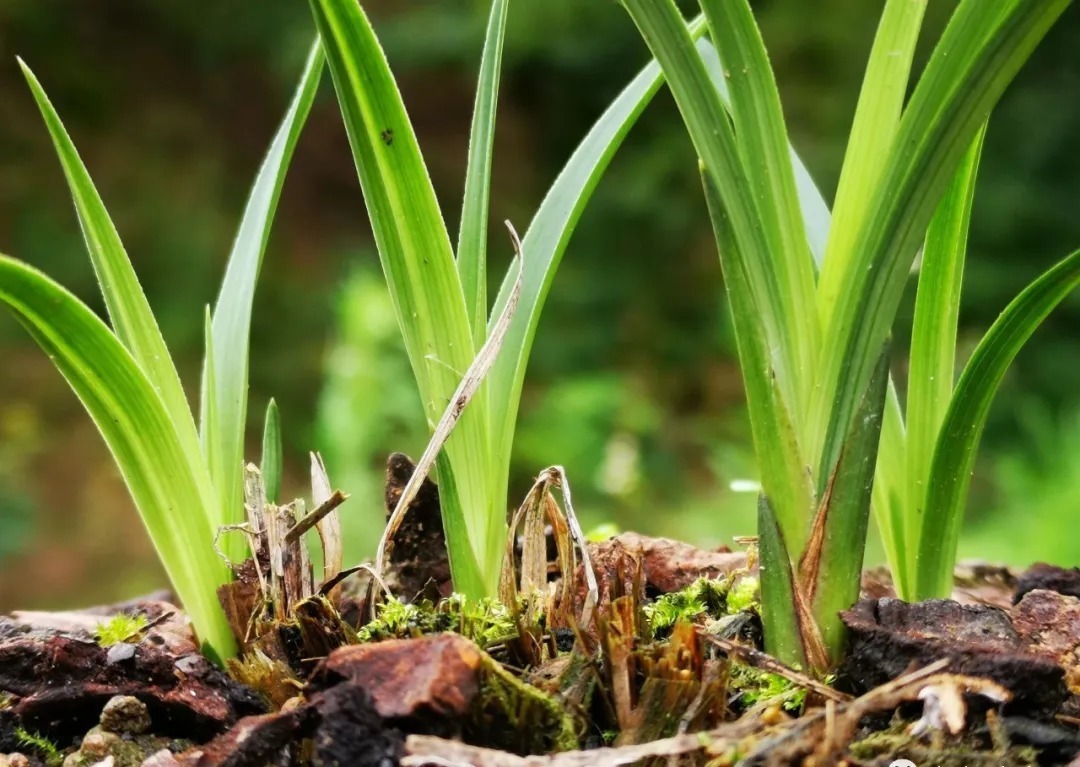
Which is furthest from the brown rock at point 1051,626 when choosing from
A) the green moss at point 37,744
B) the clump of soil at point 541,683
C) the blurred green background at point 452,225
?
the blurred green background at point 452,225

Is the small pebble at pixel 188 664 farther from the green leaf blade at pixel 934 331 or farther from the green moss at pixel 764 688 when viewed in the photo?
the green leaf blade at pixel 934 331

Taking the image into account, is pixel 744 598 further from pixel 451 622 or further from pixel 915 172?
pixel 915 172

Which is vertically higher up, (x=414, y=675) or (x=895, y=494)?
(x=895, y=494)

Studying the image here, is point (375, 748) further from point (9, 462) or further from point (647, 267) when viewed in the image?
point (9, 462)

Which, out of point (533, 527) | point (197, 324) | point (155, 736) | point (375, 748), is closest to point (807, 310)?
point (533, 527)

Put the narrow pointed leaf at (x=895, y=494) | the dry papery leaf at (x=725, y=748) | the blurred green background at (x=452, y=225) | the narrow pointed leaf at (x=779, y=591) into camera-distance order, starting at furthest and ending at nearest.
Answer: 1. the blurred green background at (x=452, y=225)
2. the narrow pointed leaf at (x=895, y=494)
3. the narrow pointed leaf at (x=779, y=591)
4. the dry papery leaf at (x=725, y=748)

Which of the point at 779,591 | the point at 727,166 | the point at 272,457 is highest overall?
the point at 727,166

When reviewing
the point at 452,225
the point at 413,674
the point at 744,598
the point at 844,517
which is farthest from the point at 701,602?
the point at 452,225
